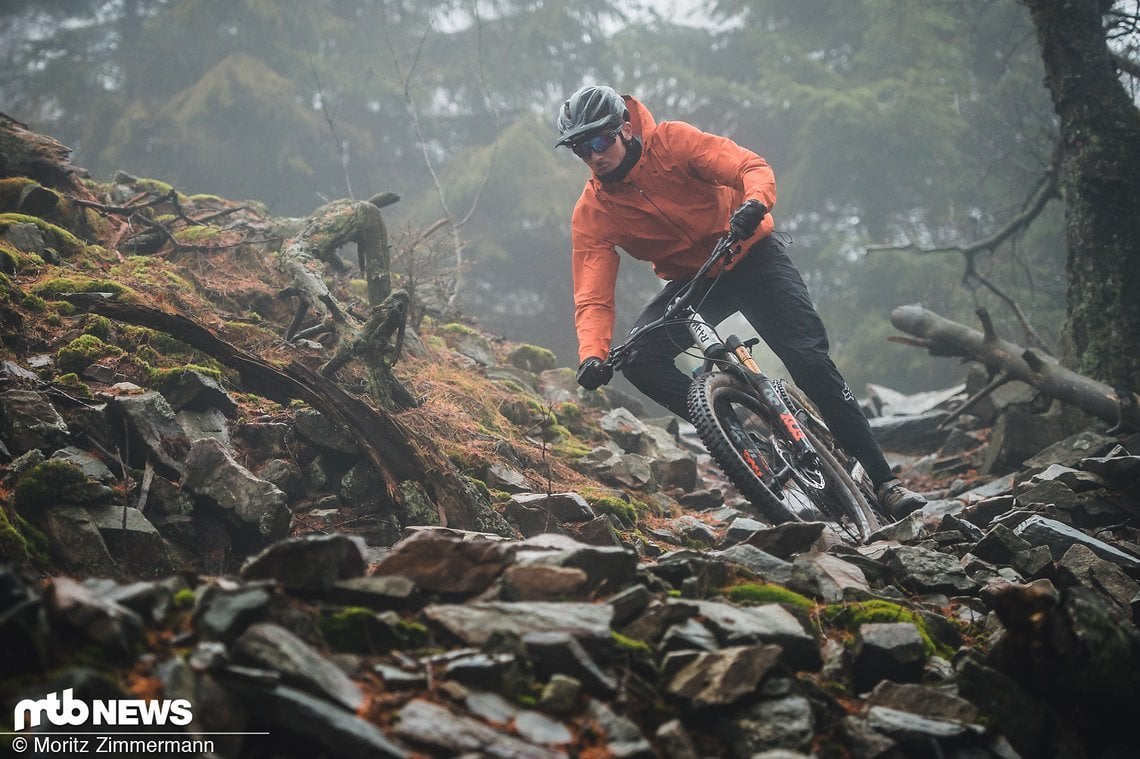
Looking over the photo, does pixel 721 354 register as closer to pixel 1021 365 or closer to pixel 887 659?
pixel 887 659

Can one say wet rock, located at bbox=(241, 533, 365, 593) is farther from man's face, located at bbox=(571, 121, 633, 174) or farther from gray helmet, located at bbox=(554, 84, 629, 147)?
man's face, located at bbox=(571, 121, 633, 174)

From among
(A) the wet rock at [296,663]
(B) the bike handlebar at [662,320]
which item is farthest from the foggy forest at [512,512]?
(B) the bike handlebar at [662,320]

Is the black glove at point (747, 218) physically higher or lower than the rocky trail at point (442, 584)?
higher

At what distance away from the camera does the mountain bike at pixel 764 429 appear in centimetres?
505

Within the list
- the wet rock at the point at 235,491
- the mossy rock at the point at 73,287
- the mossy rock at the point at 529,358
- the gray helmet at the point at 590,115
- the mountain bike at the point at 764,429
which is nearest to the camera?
the wet rock at the point at 235,491

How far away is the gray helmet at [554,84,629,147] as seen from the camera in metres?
5.28

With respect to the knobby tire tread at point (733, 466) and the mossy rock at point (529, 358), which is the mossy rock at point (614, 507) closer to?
the knobby tire tread at point (733, 466)

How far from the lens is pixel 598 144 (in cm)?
541

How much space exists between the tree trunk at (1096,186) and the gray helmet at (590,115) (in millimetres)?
5579

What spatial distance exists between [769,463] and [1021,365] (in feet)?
18.0

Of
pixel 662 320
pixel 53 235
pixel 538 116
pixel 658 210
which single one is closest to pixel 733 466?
pixel 662 320

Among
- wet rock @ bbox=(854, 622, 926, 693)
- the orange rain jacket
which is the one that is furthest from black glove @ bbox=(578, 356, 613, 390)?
wet rock @ bbox=(854, 622, 926, 693)

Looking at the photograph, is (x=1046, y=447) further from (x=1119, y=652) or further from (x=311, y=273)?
(x=311, y=273)

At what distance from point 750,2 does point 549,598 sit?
26.8 m
